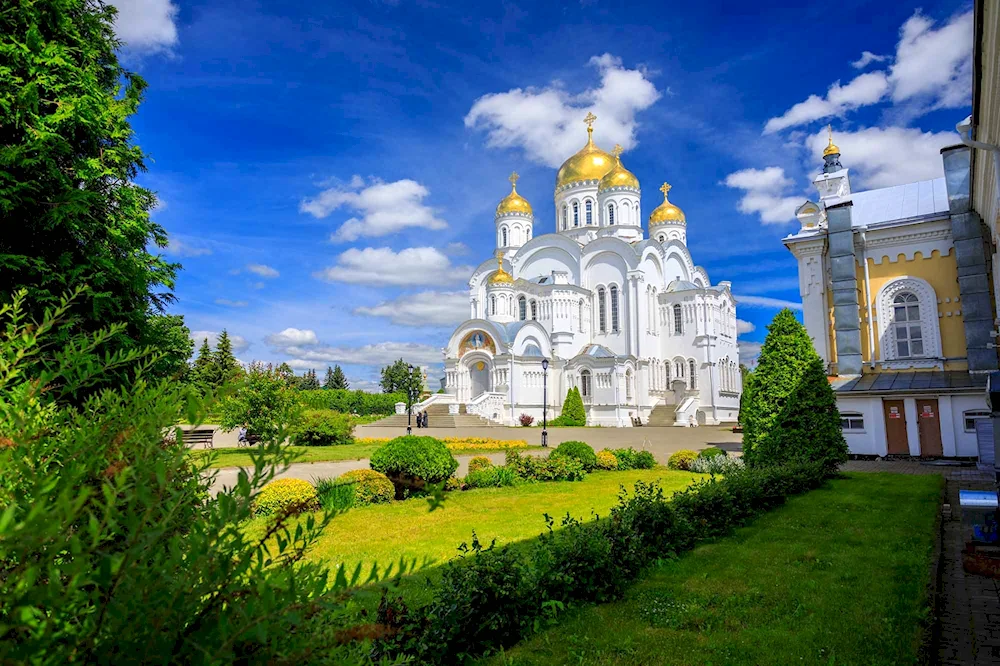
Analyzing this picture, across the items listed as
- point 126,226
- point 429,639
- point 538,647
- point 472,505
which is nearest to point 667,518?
point 538,647

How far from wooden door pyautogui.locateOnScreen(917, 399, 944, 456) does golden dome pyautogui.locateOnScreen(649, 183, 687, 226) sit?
34.5 m

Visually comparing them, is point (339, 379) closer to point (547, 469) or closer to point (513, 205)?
point (513, 205)

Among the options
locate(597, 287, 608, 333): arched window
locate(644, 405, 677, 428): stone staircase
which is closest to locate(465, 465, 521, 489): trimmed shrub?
locate(644, 405, 677, 428): stone staircase

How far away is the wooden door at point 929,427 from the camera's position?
15.7m

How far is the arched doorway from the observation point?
131ft

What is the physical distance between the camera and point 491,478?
13.0m

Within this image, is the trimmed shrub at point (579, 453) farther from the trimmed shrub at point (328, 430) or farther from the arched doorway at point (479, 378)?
the arched doorway at point (479, 378)

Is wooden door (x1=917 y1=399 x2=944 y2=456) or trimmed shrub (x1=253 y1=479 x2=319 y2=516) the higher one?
wooden door (x1=917 y1=399 x2=944 y2=456)

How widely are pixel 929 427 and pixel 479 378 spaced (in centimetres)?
2818

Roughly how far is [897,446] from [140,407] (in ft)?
61.6

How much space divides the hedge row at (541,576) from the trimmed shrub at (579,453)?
6.82m

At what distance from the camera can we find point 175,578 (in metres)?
1.46

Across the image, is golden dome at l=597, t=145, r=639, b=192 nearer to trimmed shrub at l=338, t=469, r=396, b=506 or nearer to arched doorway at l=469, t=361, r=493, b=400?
arched doorway at l=469, t=361, r=493, b=400

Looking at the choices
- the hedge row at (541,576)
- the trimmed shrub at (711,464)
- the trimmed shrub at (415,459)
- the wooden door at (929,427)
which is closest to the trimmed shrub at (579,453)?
the trimmed shrub at (711,464)
